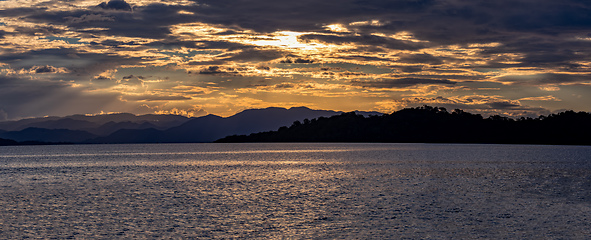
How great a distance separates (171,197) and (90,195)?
9665 mm

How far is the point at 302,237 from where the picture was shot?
106ft

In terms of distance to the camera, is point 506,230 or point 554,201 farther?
point 554,201

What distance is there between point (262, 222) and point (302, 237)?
251 inches

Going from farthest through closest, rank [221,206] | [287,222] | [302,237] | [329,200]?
[329,200]
[221,206]
[287,222]
[302,237]

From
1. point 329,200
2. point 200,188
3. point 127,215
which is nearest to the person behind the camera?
point 127,215

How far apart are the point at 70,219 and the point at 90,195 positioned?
58.8 feet

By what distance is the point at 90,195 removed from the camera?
187 feet

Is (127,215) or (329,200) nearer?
(127,215)

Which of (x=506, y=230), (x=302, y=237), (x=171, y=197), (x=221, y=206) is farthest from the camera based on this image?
(x=171, y=197)

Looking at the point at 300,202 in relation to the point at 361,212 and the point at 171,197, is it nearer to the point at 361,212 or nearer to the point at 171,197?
the point at 361,212

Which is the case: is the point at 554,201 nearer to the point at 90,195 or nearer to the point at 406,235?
the point at 406,235

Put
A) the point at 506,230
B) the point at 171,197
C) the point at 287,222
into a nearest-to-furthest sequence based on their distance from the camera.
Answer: the point at 506,230
the point at 287,222
the point at 171,197

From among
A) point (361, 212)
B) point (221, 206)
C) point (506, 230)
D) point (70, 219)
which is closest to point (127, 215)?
point (70, 219)

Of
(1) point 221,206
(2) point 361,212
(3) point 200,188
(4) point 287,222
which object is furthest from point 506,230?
(3) point 200,188
